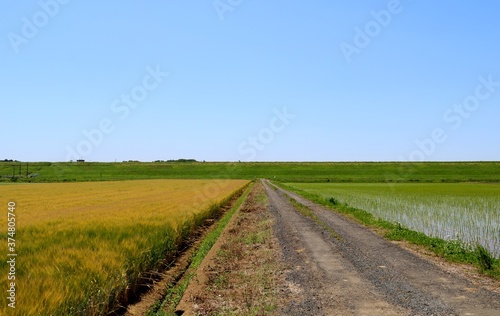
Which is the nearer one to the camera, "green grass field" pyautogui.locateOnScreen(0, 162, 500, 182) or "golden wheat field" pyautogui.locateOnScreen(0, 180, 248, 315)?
"golden wheat field" pyautogui.locateOnScreen(0, 180, 248, 315)

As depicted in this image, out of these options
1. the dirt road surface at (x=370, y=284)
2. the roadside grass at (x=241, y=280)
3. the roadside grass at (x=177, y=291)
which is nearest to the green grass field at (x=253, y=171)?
the roadside grass at (x=241, y=280)

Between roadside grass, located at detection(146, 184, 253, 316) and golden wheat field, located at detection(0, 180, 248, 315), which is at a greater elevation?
golden wheat field, located at detection(0, 180, 248, 315)

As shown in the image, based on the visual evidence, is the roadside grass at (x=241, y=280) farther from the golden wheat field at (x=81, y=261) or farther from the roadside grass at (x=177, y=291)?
the golden wheat field at (x=81, y=261)

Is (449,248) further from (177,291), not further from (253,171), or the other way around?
(253,171)

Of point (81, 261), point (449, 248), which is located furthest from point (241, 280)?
point (449, 248)

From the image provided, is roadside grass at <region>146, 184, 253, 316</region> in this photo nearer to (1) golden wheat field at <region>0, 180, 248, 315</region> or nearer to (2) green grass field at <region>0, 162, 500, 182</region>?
(1) golden wheat field at <region>0, 180, 248, 315</region>

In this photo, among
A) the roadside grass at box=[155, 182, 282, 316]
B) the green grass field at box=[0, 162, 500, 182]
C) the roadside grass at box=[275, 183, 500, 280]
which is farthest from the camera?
the green grass field at box=[0, 162, 500, 182]

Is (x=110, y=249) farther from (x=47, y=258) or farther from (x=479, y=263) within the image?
(x=479, y=263)

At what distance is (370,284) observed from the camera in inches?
348

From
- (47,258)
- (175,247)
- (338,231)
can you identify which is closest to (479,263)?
(338,231)

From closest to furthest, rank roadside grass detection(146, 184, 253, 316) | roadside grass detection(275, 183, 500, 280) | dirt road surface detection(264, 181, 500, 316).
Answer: dirt road surface detection(264, 181, 500, 316)
roadside grass detection(146, 184, 253, 316)
roadside grass detection(275, 183, 500, 280)

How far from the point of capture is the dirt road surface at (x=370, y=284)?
724 centimetres

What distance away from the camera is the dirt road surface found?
724cm

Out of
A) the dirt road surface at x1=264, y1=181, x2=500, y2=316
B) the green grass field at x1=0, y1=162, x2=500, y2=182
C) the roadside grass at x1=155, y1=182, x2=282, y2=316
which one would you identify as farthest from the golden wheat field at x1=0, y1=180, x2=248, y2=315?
the green grass field at x1=0, y1=162, x2=500, y2=182
